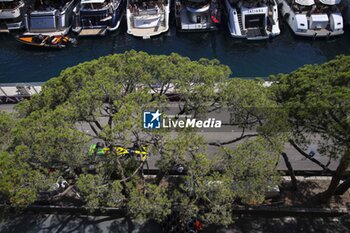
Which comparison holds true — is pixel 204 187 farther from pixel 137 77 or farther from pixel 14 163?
pixel 14 163

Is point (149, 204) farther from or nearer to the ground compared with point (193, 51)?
farther from the ground

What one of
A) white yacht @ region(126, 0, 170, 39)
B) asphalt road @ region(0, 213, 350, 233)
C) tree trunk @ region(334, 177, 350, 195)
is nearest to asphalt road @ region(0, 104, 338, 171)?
tree trunk @ region(334, 177, 350, 195)

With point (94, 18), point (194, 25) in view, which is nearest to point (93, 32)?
point (94, 18)

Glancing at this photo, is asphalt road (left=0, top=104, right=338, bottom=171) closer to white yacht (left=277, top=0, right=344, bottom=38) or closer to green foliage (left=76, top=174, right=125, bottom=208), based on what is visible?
green foliage (left=76, top=174, right=125, bottom=208)

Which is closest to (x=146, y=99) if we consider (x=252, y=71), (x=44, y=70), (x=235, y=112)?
(x=235, y=112)

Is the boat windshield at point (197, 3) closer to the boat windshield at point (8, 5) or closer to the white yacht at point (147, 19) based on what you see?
the white yacht at point (147, 19)

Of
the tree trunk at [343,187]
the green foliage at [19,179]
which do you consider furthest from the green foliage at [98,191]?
the tree trunk at [343,187]

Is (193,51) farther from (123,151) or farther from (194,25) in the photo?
(123,151)

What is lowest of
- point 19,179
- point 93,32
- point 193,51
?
point 193,51
